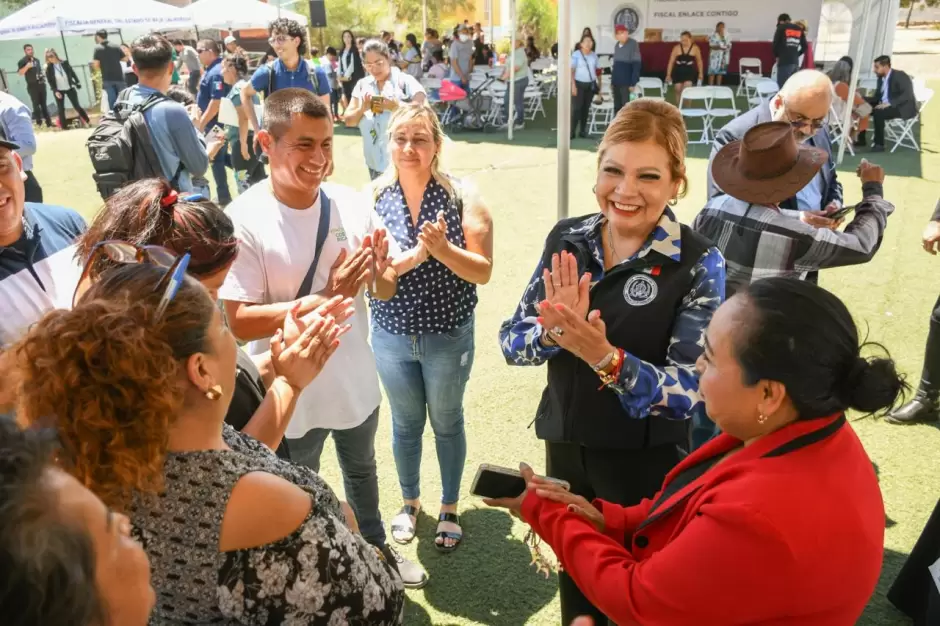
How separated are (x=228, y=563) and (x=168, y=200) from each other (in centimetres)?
116

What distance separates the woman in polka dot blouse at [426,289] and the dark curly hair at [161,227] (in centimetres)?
87

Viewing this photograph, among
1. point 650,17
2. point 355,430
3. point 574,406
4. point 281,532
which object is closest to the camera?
point 281,532

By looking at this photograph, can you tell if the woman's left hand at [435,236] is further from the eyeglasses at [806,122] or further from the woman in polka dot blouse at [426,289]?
the eyeglasses at [806,122]

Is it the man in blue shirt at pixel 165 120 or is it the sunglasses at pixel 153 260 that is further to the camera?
the man in blue shirt at pixel 165 120

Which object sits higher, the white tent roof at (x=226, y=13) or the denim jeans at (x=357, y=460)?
the white tent roof at (x=226, y=13)

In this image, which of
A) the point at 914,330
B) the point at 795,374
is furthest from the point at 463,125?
the point at 795,374

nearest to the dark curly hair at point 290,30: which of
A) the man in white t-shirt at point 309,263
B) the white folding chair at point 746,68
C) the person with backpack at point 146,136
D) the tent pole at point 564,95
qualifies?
the person with backpack at point 146,136

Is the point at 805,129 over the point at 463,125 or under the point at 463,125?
over

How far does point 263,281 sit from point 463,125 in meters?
12.0

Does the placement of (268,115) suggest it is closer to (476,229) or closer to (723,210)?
(476,229)

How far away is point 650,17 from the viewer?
1891 cm

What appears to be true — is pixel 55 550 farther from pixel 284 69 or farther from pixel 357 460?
pixel 284 69

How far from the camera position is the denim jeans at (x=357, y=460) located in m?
2.57

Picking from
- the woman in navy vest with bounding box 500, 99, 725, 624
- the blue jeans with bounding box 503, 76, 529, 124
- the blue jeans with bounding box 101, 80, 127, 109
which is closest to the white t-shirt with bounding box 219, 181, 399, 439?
the woman in navy vest with bounding box 500, 99, 725, 624
